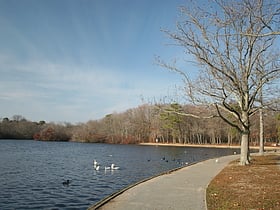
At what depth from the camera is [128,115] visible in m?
93.6

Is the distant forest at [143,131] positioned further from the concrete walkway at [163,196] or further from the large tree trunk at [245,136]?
the concrete walkway at [163,196]

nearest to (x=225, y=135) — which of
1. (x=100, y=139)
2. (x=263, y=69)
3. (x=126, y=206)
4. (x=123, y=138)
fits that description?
(x=123, y=138)

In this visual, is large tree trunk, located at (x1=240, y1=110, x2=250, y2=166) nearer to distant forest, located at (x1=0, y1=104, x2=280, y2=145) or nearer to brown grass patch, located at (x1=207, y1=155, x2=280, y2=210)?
brown grass patch, located at (x1=207, y1=155, x2=280, y2=210)

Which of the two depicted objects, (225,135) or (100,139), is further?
(100,139)

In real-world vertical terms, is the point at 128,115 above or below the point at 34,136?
above

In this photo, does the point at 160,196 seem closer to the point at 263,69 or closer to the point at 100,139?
the point at 263,69

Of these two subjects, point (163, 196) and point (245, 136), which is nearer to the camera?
point (163, 196)

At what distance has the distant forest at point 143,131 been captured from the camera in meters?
72.6

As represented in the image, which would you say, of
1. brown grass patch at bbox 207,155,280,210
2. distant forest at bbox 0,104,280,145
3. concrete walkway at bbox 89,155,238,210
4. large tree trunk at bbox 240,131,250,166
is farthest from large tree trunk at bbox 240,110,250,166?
distant forest at bbox 0,104,280,145

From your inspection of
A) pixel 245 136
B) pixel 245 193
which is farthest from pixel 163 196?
pixel 245 136

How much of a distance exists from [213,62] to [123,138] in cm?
6601

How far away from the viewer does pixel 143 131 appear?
85.5 metres

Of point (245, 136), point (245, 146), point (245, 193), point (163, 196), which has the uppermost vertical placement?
point (245, 136)

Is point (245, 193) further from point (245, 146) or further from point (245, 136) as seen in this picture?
point (245, 136)
